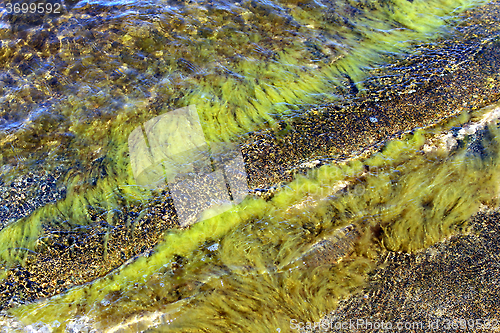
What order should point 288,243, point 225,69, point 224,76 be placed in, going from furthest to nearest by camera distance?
1. point 225,69
2. point 224,76
3. point 288,243

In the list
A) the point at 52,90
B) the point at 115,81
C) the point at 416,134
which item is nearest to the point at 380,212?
the point at 416,134

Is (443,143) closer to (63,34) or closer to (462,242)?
(462,242)

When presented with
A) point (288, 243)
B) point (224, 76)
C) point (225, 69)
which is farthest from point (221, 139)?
point (288, 243)

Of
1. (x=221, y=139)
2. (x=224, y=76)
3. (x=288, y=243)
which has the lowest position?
(x=288, y=243)

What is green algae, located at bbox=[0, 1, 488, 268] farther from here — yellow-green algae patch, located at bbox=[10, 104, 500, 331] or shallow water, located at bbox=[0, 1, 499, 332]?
yellow-green algae patch, located at bbox=[10, 104, 500, 331]

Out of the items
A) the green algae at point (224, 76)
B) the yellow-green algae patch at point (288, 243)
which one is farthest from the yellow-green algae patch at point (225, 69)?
the yellow-green algae patch at point (288, 243)

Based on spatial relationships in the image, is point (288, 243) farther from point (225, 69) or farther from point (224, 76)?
point (225, 69)

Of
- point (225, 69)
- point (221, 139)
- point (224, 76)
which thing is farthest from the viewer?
point (225, 69)
